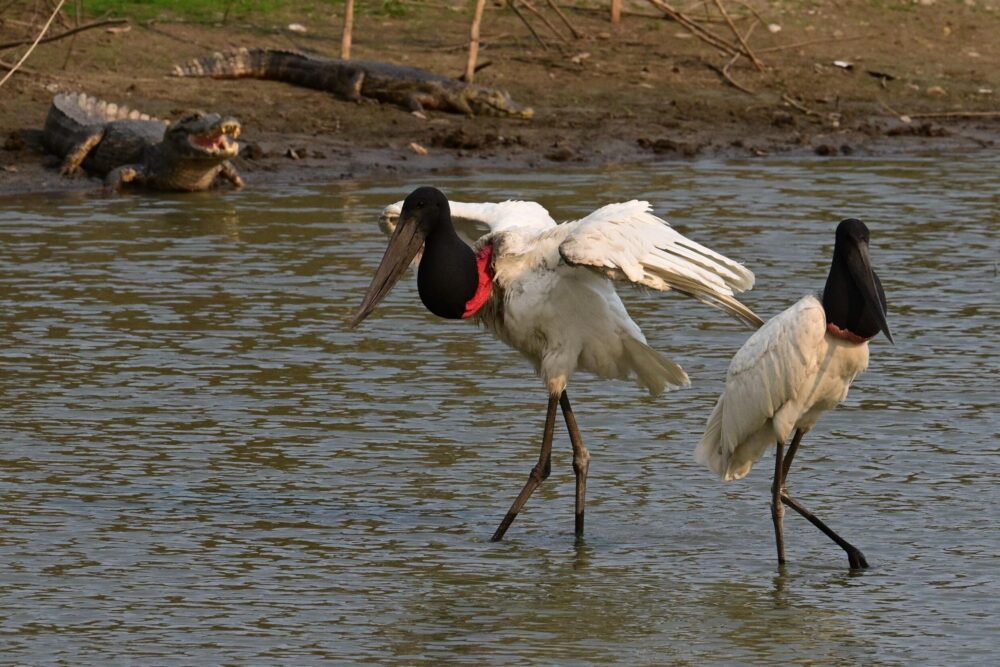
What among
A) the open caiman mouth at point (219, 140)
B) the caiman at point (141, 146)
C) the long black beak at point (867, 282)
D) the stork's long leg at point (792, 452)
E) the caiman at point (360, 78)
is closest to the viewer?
the long black beak at point (867, 282)

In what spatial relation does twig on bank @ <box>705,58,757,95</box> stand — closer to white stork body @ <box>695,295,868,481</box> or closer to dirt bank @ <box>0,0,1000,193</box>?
dirt bank @ <box>0,0,1000,193</box>

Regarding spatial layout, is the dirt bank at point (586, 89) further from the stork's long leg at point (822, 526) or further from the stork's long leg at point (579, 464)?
the stork's long leg at point (822, 526)

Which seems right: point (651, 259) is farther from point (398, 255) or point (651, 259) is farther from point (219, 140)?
point (219, 140)

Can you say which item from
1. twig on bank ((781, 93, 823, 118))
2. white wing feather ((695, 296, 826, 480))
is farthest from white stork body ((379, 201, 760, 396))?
twig on bank ((781, 93, 823, 118))

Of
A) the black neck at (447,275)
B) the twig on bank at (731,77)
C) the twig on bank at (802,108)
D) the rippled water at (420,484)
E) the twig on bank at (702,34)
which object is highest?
the twig on bank at (702,34)

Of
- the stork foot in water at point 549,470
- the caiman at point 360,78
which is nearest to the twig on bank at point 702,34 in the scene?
the caiman at point 360,78

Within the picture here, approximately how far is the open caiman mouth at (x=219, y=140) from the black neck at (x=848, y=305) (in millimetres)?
8572

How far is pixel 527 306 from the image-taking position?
6.11 metres

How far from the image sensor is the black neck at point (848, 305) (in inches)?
223

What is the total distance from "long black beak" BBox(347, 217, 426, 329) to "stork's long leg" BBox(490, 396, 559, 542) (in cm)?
68

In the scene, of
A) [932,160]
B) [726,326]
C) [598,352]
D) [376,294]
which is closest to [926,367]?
[726,326]

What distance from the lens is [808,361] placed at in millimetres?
5703

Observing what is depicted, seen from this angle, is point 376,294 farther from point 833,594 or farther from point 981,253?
point 981,253

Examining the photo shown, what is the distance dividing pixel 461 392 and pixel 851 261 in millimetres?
2759
